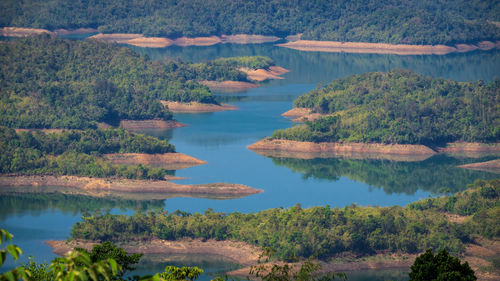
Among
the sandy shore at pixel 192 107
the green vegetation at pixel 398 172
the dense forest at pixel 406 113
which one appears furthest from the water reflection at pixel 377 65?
the green vegetation at pixel 398 172

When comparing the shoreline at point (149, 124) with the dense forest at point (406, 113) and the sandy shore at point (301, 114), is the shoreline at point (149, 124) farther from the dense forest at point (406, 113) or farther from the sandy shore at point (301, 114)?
the dense forest at point (406, 113)

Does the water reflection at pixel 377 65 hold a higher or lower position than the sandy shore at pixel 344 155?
higher

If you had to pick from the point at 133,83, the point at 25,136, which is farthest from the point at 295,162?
the point at 133,83

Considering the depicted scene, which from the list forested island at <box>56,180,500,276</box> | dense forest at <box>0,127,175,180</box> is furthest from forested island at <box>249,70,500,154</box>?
forested island at <box>56,180,500,276</box>

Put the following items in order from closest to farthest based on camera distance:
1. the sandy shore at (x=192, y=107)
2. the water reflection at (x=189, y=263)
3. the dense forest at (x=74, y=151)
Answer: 1. the water reflection at (x=189, y=263)
2. the dense forest at (x=74, y=151)
3. the sandy shore at (x=192, y=107)

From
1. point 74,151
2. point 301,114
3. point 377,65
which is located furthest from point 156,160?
point 377,65

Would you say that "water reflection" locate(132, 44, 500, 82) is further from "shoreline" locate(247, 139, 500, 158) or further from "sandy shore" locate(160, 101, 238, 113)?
"shoreline" locate(247, 139, 500, 158)

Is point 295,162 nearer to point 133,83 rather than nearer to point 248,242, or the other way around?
point 248,242
